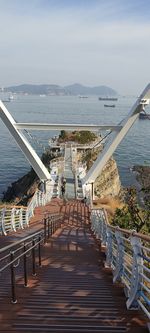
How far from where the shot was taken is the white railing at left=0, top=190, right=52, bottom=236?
1332 cm

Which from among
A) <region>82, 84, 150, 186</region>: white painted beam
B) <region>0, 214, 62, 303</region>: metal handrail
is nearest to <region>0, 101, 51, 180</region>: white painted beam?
<region>82, 84, 150, 186</region>: white painted beam

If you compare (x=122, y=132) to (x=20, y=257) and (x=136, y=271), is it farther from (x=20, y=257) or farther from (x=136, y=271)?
(x=136, y=271)

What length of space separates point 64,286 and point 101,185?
36.2 metres

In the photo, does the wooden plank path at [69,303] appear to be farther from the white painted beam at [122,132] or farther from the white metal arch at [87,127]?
the white metal arch at [87,127]

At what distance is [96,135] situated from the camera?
56000 mm

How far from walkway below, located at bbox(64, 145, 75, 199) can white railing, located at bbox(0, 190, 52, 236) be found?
184 centimetres

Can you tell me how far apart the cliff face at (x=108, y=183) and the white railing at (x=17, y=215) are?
1367cm

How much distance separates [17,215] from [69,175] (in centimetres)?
1768

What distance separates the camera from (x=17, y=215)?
1673 cm

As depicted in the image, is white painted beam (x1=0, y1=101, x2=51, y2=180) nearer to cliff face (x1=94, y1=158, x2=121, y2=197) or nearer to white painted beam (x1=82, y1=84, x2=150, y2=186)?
white painted beam (x1=82, y1=84, x2=150, y2=186)

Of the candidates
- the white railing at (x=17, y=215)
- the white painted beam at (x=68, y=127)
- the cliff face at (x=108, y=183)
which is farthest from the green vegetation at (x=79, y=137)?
the white painted beam at (x=68, y=127)

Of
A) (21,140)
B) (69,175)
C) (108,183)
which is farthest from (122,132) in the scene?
(108,183)

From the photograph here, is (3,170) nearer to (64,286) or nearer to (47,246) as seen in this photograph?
(47,246)

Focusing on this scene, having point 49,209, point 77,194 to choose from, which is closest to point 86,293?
point 49,209
